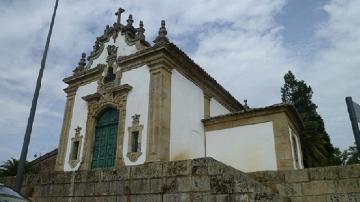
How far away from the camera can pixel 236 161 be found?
14.9m

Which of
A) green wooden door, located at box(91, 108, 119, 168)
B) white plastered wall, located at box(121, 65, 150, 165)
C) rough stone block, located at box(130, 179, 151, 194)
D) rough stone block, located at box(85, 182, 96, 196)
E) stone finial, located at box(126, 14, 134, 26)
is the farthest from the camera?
stone finial, located at box(126, 14, 134, 26)

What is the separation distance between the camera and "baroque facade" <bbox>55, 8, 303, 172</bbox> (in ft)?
45.6

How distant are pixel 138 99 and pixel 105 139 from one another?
2789mm

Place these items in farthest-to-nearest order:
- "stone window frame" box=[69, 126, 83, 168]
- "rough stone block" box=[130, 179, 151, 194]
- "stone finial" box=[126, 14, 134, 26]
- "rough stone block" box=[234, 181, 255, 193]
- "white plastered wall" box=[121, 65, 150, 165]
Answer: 1. "stone finial" box=[126, 14, 134, 26]
2. "stone window frame" box=[69, 126, 83, 168]
3. "white plastered wall" box=[121, 65, 150, 165]
4. "rough stone block" box=[130, 179, 151, 194]
5. "rough stone block" box=[234, 181, 255, 193]

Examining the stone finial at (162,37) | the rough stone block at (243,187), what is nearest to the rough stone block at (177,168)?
the rough stone block at (243,187)

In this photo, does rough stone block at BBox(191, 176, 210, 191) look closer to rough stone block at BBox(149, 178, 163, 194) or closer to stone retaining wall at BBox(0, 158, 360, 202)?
stone retaining wall at BBox(0, 158, 360, 202)

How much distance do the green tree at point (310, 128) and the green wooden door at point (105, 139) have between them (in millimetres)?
8626

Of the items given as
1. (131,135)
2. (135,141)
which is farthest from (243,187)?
(131,135)

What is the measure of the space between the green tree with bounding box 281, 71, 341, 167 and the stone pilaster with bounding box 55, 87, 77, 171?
1168 cm

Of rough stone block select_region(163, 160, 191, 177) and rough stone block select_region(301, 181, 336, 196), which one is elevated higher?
rough stone block select_region(163, 160, 191, 177)

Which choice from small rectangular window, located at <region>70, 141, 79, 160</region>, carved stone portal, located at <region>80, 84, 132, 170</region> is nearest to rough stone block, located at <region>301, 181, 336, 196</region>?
carved stone portal, located at <region>80, 84, 132, 170</region>

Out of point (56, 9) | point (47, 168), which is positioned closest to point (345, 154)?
point (47, 168)

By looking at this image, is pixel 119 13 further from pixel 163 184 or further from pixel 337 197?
pixel 337 197

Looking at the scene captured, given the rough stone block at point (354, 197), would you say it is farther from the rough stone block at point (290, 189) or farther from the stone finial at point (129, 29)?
the stone finial at point (129, 29)
